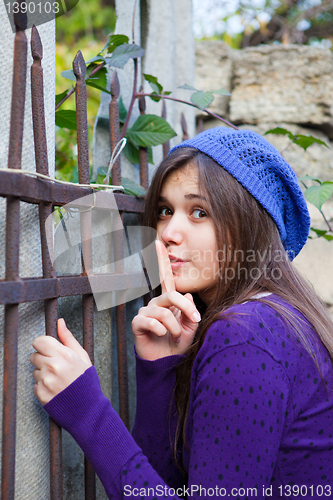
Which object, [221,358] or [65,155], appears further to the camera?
[65,155]

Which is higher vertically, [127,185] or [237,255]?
[127,185]

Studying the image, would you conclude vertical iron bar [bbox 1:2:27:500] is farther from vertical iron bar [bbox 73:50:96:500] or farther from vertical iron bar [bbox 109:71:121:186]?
vertical iron bar [bbox 109:71:121:186]

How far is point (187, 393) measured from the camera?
1249 millimetres

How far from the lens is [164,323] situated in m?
1.12

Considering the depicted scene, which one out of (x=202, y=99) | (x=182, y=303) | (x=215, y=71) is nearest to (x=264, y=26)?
(x=215, y=71)

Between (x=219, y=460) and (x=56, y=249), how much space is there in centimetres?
70

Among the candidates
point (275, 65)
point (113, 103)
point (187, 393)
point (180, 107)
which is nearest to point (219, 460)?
point (187, 393)

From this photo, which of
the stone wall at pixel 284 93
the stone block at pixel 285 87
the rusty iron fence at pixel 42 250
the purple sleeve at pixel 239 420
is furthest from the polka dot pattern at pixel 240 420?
the stone block at pixel 285 87

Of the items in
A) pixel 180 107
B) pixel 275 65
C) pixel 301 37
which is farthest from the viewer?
pixel 301 37

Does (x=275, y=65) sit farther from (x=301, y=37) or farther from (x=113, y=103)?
(x=113, y=103)

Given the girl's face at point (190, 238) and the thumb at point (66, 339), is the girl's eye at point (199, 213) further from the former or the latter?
the thumb at point (66, 339)

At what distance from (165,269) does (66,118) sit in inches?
25.0

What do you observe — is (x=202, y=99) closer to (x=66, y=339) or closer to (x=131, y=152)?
(x=131, y=152)

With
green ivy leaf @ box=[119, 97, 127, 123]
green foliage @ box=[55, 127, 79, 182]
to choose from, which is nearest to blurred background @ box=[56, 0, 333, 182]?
green foliage @ box=[55, 127, 79, 182]
